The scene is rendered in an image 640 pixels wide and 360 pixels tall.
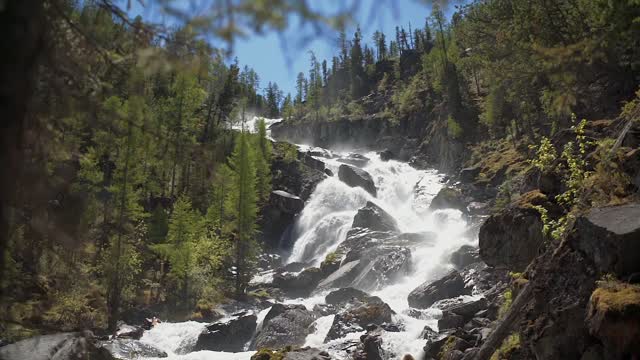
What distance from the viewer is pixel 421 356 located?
51.6 feet

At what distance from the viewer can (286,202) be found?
52.1m

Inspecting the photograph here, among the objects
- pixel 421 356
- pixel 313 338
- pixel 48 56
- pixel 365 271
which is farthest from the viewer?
pixel 365 271

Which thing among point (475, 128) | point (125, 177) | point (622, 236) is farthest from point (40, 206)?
point (475, 128)

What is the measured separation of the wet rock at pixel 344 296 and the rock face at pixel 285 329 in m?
3.90

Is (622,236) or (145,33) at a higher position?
(145,33)

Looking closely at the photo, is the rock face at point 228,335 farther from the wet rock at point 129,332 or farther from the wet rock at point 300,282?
the wet rock at point 300,282

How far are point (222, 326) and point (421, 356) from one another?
41.7ft

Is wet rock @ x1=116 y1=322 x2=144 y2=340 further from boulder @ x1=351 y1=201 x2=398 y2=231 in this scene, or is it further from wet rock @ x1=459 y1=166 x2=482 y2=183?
wet rock @ x1=459 y1=166 x2=482 y2=183

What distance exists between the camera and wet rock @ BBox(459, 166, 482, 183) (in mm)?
46938

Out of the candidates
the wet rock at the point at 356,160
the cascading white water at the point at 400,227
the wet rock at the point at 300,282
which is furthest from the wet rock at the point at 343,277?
the wet rock at the point at 356,160

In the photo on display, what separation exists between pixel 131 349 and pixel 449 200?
29.7 metres

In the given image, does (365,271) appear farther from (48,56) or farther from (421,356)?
(48,56)

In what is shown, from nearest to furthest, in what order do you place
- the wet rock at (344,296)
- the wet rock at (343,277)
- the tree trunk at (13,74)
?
the tree trunk at (13,74) → the wet rock at (344,296) → the wet rock at (343,277)

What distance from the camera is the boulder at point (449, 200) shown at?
42688 mm
